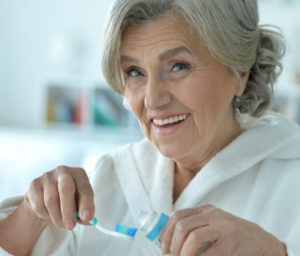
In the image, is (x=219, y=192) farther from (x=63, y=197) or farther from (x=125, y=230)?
(x=63, y=197)

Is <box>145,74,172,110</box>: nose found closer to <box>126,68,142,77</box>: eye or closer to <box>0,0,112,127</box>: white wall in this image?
<box>126,68,142,77</box>: eye

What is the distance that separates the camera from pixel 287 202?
121 cm

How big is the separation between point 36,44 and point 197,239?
13.6 feet

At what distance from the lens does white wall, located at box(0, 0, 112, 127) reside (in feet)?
14.8

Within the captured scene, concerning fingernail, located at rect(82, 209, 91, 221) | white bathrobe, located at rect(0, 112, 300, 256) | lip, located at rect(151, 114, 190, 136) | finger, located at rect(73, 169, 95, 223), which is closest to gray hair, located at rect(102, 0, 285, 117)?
white bathrobe, located at rect(0, 112, 300, 256)

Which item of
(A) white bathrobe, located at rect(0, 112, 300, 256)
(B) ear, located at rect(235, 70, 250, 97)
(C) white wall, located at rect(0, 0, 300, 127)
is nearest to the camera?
(A) white bathrobe, located at rect(0, 112, 300, 256)

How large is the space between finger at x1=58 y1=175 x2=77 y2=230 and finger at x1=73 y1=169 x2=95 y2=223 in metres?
0.02

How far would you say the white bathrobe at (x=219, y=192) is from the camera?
1.24m

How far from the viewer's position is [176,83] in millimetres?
1256

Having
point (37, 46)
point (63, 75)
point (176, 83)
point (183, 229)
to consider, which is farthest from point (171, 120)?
point (37, 46)

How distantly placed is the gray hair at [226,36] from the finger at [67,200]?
0.40m

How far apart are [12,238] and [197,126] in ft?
2.02

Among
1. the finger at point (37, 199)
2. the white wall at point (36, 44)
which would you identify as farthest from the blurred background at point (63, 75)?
the finger at point (37, 199)

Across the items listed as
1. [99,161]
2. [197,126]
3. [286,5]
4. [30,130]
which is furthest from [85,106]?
[197,126]
